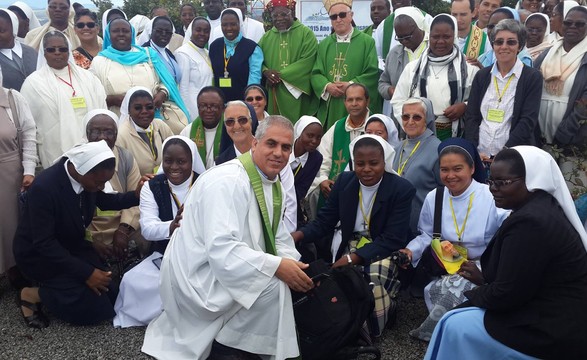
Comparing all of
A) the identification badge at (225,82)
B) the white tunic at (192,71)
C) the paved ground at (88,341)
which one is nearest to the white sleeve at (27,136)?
the paved ground at (88,341)

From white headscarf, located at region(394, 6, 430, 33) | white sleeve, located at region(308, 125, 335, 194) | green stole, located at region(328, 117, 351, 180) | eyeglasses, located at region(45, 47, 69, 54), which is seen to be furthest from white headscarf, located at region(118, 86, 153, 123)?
white headscarf, located at region(394, 6, 430, 33)

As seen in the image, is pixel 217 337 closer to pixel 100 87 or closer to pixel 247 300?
pixel 247 300

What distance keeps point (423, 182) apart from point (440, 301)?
4.15 ft

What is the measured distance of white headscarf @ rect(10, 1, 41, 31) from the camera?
769cm

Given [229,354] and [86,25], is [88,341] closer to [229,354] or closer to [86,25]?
[229,354]

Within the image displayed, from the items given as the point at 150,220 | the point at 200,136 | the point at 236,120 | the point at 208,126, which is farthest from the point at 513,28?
the point at 150,220

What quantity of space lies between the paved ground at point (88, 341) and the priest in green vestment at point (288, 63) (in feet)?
11.1

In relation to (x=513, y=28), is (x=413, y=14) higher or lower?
higher

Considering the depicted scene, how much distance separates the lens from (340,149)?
5.78 metres

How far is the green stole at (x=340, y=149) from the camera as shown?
5743mm

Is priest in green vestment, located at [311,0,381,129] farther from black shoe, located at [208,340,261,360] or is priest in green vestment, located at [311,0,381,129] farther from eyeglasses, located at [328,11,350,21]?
black shoe, located at [208,340,261,360]

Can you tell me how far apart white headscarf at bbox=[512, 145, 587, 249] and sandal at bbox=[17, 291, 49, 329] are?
366 centimetres

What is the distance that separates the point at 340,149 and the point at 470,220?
180 centimetres

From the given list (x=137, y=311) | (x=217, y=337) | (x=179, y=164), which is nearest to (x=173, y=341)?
(x=217, y=337)
